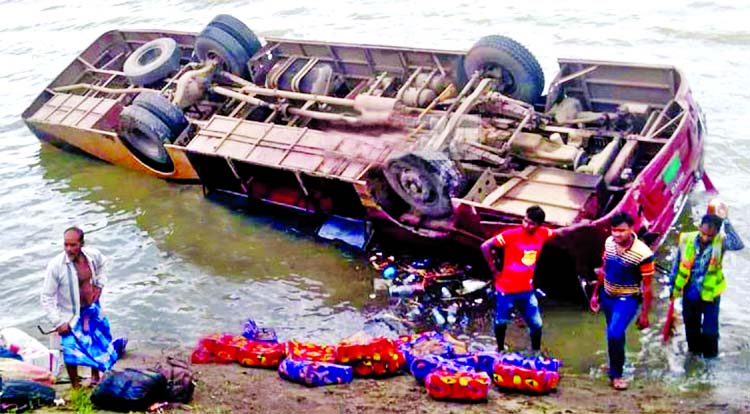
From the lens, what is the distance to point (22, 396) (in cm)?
663

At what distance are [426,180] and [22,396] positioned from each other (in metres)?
4.59

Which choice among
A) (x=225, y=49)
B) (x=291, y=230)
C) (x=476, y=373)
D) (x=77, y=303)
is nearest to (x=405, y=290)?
(x=291, y=230)

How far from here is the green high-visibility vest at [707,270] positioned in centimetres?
709

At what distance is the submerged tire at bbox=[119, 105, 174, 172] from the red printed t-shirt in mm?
6216

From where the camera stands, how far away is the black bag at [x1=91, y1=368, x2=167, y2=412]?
21.3 feet

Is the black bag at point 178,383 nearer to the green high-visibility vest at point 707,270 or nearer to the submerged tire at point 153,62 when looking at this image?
the green high-visibility vest at point 707,270

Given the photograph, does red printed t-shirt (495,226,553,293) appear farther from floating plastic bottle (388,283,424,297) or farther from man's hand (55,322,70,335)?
man's hand (55,322,70,335)

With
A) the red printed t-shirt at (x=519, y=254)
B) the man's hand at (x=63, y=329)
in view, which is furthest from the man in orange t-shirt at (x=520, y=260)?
the man's hand at (x=63, y=329)

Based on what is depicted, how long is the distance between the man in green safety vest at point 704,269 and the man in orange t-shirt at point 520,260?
3.61 ft

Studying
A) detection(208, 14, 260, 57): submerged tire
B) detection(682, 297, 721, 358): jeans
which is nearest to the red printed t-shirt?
detection(682, 297, 721, 358): jeans

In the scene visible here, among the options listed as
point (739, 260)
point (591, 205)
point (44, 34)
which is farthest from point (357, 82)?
point (44, 34)

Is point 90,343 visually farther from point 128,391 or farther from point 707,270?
point 707,270

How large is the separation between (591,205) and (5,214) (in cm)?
870

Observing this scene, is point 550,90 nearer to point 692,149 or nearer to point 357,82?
point 692,149
